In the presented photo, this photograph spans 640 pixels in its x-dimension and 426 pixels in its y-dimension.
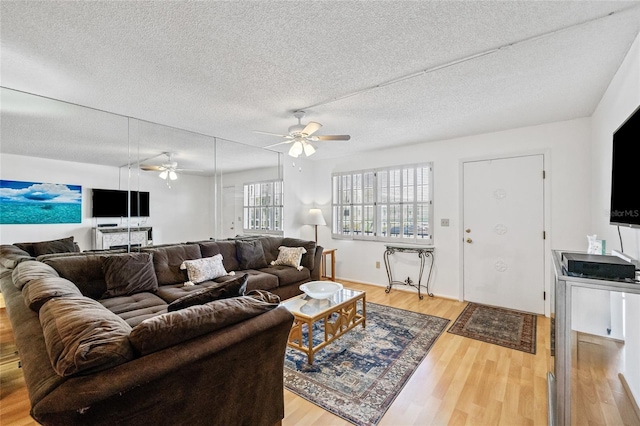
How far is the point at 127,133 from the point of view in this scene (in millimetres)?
3279

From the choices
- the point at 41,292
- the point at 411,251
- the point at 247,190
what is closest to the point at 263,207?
the point at 247,190

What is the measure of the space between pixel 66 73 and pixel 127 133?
3.64 ft

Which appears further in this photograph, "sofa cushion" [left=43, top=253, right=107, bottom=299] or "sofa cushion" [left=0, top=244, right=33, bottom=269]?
"sofa cushion" [left=43, top=253, right=107, bottom=299]

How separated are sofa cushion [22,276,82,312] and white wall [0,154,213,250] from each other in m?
1.52

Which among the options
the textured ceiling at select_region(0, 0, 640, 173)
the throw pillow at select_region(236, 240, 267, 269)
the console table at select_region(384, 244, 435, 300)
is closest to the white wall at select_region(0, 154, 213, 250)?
the textured ceiling at select_region(0, 0, 640, 173)

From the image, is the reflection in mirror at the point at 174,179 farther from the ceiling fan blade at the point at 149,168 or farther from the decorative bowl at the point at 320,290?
the decorative bowl at the point at 320,290

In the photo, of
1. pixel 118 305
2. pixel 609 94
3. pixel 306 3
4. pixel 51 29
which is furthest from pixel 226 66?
pixel 609 94

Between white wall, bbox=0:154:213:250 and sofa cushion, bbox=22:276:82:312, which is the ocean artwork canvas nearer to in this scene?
white wall, bbox=0:154:213:250

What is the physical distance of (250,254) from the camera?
385 centimetres

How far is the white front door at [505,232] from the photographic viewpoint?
3.46 metres

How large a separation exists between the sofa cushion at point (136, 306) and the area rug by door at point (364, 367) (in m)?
1.22

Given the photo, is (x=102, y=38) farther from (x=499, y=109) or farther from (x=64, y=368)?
(x=499, y=109)

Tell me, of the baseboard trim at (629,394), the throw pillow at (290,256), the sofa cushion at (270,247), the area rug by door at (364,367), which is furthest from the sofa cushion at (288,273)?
the baseboard trim at (629,394)

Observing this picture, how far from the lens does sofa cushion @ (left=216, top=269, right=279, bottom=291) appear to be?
10.5 ft
